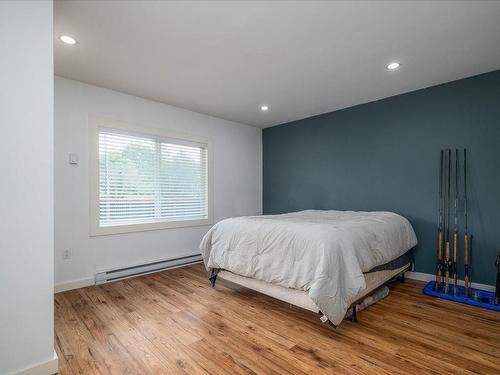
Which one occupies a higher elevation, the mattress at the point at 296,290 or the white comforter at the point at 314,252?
the white comforter at the point at 314,252

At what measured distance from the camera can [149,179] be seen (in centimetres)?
364

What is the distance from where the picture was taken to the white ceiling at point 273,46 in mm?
1835

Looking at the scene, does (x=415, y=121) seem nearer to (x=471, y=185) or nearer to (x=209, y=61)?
(x=471, y=185)

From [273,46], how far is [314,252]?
5.87ft

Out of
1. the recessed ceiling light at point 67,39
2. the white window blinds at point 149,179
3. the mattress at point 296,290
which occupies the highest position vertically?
the recessed ceiling light at point 67,39

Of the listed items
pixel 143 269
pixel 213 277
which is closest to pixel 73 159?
pixel 143 269

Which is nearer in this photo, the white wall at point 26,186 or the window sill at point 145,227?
the white wall at point 26,186

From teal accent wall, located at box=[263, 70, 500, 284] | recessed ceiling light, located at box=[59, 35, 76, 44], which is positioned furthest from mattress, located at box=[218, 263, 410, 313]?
recessed ceiling light, located at box=[59, 35, 76, 44]

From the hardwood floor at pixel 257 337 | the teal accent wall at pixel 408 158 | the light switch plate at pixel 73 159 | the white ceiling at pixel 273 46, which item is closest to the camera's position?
the hardwood floor at pixel 257 337

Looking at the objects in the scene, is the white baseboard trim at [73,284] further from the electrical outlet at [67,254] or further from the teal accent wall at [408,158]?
the teal accent wall at [408,158]

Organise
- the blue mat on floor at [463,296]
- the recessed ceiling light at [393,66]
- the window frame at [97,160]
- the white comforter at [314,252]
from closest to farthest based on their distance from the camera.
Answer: the white comforter at [314,252] → the blue mat on floor at [463,296] → the recessed ceiling light at [393,66] → the window frame at [97,160]

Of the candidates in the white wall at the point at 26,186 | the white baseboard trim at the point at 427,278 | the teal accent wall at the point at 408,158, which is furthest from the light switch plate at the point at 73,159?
the white baseboard trim at the point at 427,278

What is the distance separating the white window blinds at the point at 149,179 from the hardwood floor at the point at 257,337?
109 cm

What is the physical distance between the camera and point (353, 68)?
2.69m
